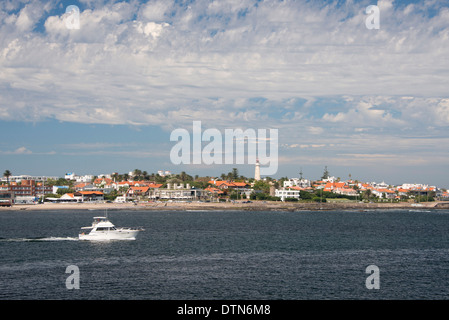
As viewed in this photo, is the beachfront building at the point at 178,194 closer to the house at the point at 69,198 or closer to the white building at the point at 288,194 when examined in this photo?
the house at the point at 69,198

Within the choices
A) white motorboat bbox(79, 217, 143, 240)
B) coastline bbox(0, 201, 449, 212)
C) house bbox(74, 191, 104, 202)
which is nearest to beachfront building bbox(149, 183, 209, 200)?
coastline bbox(0, 201, 449, 212)

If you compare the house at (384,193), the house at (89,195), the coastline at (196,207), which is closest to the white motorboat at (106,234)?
the coastline at (196,207)

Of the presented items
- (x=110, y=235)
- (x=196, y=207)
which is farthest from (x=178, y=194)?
(x=110, y=235)

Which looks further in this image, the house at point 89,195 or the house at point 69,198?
the house at point 89,195

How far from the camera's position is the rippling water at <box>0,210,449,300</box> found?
32.5 meters

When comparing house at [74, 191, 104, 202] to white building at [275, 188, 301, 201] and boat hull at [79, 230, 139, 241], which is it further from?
boat hull at [79, 230, 139, 241]

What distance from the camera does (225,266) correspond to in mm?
41281

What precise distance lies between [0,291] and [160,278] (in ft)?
37.4

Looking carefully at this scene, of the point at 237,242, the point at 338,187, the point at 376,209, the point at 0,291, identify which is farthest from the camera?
the point at 338,187

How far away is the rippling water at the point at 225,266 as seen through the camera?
32.5 metres

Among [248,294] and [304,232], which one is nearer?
[248,294]
